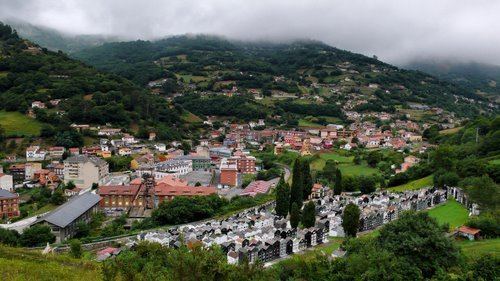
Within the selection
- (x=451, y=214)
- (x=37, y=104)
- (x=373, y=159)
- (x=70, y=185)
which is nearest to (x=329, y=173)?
(x=373, y=159)

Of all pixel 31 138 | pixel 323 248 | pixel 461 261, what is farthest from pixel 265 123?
pixel 461 261

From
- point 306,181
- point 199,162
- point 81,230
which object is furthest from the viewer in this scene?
point 199,162

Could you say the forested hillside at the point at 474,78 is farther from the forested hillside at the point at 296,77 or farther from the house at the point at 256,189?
the house at the point at 256,189

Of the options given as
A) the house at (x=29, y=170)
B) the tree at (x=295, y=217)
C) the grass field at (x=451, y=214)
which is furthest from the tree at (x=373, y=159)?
the house at (x=29, y=170)

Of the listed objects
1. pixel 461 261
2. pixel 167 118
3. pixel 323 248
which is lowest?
pixel 323 248

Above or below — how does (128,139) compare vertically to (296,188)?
above

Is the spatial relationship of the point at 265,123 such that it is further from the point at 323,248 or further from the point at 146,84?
the point at 323,248

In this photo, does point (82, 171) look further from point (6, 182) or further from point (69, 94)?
point (69, 94)
